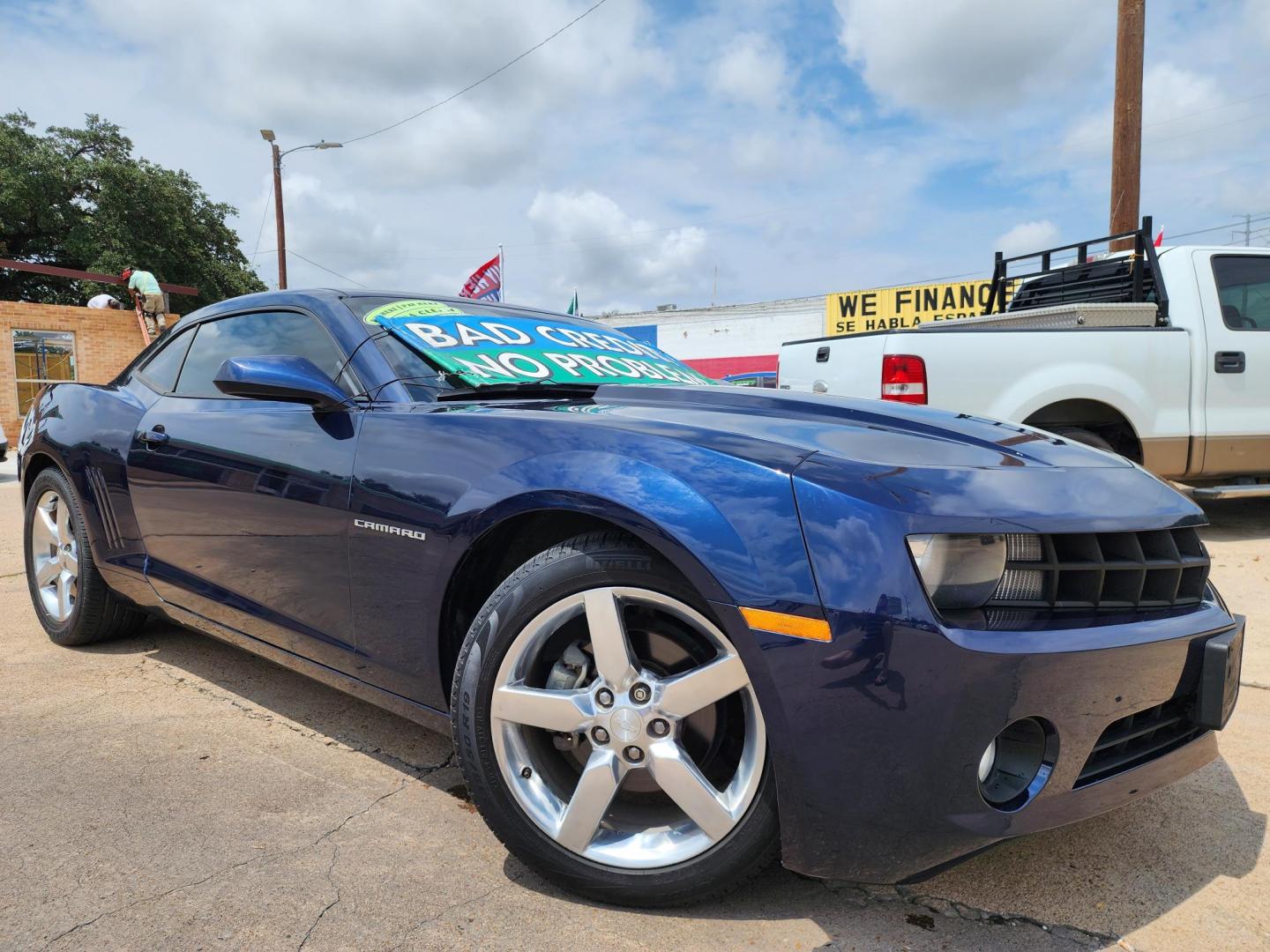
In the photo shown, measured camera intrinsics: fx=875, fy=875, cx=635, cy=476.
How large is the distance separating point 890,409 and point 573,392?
88cm

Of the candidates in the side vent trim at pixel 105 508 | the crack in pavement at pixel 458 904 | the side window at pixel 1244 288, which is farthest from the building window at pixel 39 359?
the side window at pixel 1244 288

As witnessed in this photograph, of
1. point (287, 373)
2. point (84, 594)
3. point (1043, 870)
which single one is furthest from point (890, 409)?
point (84, 594)

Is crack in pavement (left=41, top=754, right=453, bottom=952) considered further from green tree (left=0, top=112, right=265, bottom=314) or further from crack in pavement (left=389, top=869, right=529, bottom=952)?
green tree (left=0, top=112, right=265, bottom=314)

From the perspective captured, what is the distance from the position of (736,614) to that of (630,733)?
35cm

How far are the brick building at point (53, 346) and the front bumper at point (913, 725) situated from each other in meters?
20.4

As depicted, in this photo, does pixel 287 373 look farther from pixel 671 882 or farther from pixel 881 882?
pixel 881 882

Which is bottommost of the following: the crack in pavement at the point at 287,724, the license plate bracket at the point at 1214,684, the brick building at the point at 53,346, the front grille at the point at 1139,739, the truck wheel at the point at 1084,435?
the crack in pavement at the point at 287,724

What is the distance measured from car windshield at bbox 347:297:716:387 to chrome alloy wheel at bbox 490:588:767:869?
101cm

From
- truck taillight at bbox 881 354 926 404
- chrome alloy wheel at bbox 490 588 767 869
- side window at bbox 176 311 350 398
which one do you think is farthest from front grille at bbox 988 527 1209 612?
truck taillight at bbox 881 354 926 404

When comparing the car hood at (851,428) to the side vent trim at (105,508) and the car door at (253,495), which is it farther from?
the side vent trim at (105,508)

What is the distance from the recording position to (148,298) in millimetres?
18766

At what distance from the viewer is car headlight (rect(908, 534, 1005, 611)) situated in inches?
61.0

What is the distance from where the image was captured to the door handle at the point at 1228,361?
18.6ft

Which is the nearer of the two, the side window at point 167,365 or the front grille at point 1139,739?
the front grille at point 1139,739
